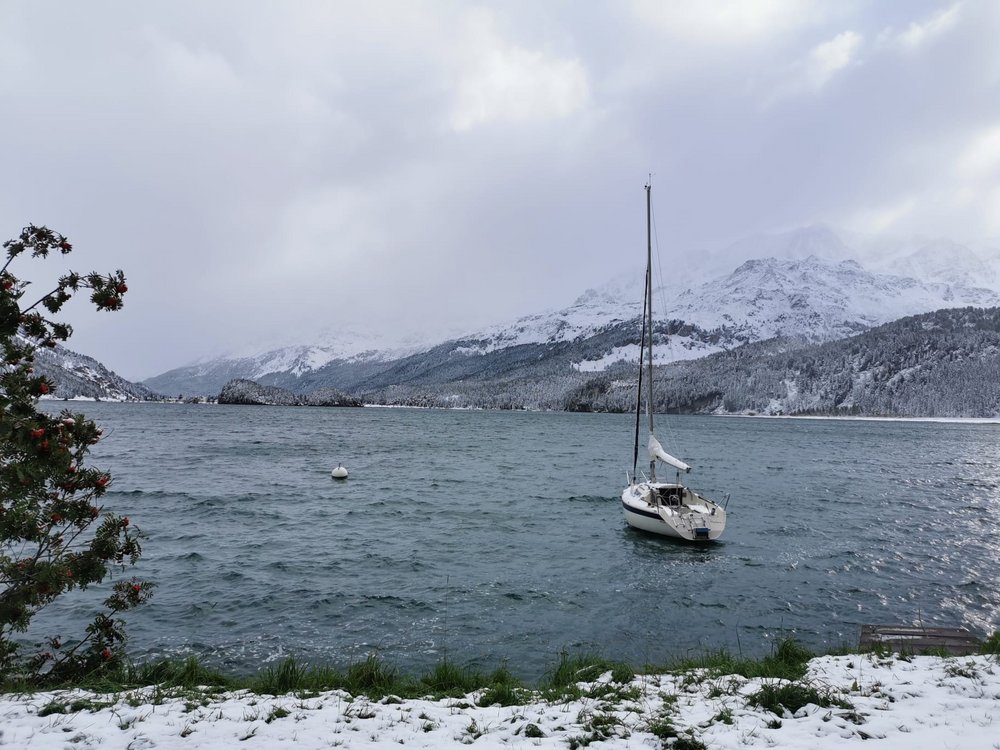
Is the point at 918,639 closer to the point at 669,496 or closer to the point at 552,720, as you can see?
the point at 552,720

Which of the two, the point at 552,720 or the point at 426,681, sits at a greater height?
the point at 552,720

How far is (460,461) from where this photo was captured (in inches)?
2501

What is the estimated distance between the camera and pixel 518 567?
23031 millimetres

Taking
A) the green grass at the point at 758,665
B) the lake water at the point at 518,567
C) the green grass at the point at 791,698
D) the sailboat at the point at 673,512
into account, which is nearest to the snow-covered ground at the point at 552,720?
the green grass at the point at 791,698

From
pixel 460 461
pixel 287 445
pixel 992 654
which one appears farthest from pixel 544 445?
pixel 992 654

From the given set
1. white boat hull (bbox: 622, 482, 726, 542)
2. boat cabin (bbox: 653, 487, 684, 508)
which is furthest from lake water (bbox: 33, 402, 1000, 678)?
boat cabin (bbox: 653, 487, 684, 508)

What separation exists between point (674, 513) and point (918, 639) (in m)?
14.5

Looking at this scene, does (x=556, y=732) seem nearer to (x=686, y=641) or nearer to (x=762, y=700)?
(x=762, y=700)

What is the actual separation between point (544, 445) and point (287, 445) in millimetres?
38519

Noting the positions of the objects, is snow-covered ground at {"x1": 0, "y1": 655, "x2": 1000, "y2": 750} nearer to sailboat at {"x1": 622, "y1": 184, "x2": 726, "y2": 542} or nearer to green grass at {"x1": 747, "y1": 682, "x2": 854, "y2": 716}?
green grass at {"x1": 747, "y1": 682, "x2": 854, "y2": 716}

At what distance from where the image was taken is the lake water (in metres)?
16.0

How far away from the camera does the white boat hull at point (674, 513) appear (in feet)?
89.6

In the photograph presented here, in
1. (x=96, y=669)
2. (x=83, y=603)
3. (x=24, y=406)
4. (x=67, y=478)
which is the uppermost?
(x=24, y=406)

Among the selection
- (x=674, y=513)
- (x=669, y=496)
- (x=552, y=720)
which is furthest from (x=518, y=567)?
(x=552, y=720)
